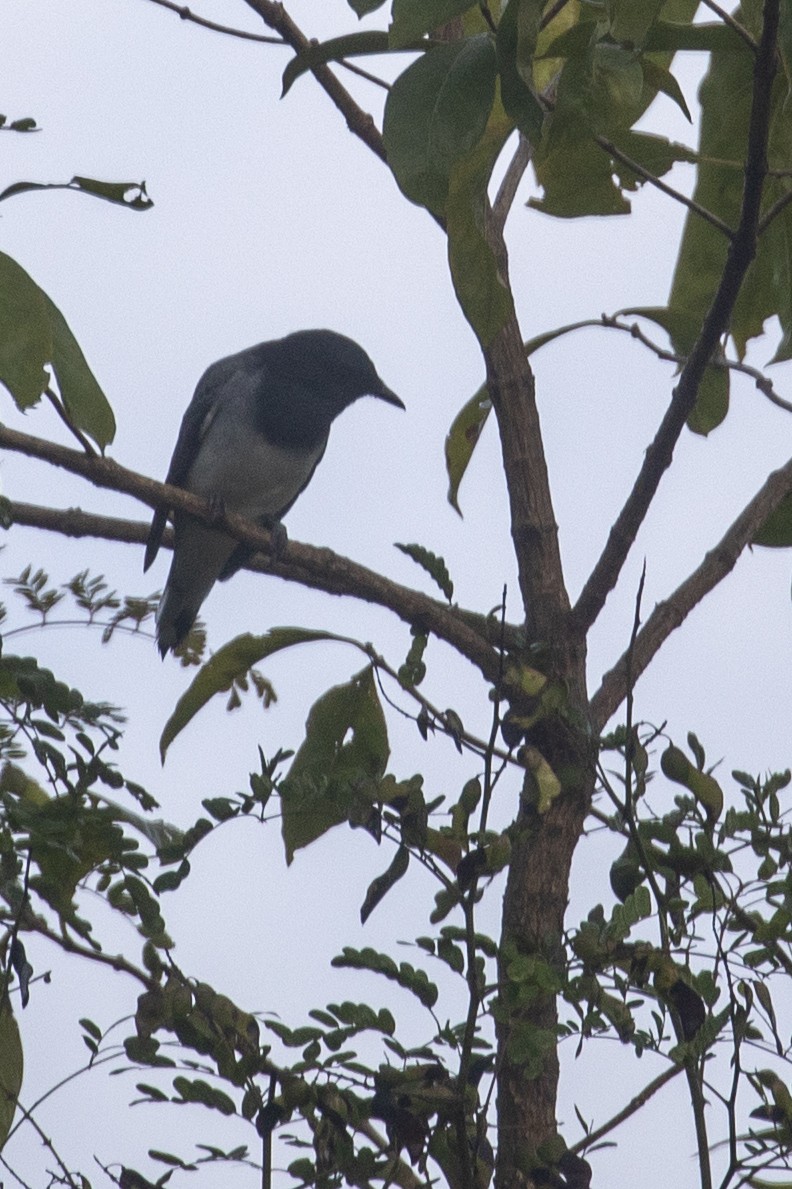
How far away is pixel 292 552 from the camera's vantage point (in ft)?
10.2

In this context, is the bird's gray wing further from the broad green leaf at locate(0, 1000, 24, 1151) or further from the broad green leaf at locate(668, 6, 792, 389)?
the broad green leaf at locate(0, 1000, 24, 1151)

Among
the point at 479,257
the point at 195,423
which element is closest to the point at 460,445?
the point at 479,257

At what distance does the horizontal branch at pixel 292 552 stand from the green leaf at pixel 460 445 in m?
0.52

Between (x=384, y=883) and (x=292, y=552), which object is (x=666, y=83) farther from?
(x=292, y=552)

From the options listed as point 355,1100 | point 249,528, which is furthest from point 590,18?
point 249,528

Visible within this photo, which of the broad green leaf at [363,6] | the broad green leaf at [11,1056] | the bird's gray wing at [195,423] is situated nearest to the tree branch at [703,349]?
the broad green leaf at [363,6]

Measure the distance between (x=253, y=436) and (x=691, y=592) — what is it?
349cm

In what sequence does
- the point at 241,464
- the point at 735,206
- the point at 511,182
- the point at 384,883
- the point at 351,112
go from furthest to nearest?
1. the point at 241,464
2. the point at 511,182
3. the point at 351,112
4. the point at 735,206
5. the point at 384,883

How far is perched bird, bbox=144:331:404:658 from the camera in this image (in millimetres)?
6270

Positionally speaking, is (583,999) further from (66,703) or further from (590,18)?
(590,18)

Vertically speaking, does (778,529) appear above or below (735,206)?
below

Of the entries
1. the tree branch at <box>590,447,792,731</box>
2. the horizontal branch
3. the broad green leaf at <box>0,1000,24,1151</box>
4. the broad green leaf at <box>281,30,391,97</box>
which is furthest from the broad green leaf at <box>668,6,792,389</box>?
the broad green leaf at <box>0,1000,24,1151</box>

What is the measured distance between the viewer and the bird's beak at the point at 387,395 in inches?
275

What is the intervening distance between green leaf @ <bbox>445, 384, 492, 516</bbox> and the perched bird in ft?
8.82
